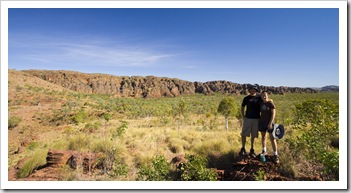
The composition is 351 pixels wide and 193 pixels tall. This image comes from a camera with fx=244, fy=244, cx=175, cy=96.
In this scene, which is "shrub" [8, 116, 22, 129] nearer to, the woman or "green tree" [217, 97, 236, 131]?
"green tree" [217, 97, 236, 131]

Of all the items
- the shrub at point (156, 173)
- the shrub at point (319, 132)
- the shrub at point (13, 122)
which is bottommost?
the shrub at point (13, 122)

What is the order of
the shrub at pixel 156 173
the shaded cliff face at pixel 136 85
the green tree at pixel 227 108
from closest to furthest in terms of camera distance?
1. the shrub at pixel 156 173
2. the green tree at pixel 227 108
3. the shaded cliff face at pixel 136 85

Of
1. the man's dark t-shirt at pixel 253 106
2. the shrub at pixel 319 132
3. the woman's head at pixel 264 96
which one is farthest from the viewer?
the man's dark t-shirt at pixel 253 106

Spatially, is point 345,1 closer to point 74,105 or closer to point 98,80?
point 74,105

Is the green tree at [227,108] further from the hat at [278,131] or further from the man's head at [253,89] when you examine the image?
the hat at [278,131]

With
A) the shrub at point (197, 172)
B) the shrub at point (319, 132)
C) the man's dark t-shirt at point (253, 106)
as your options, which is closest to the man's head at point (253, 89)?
the man's dark t-shirt at point (253, 106)

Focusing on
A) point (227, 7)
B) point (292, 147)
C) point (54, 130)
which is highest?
point (227, 7)

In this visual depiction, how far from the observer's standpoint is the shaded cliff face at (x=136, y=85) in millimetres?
77250

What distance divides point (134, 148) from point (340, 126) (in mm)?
5450

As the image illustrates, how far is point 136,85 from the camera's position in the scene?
91312 millimetres

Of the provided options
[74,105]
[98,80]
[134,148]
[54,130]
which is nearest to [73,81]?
[98,80]

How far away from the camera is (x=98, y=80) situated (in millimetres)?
85562

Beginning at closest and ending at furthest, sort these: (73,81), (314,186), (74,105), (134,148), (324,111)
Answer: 1. (314,186)
2. (324,111)
3. (134,148)
4. (74,105)
5. (73,81)

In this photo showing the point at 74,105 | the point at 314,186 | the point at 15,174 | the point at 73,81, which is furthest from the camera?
the point at 73,81
